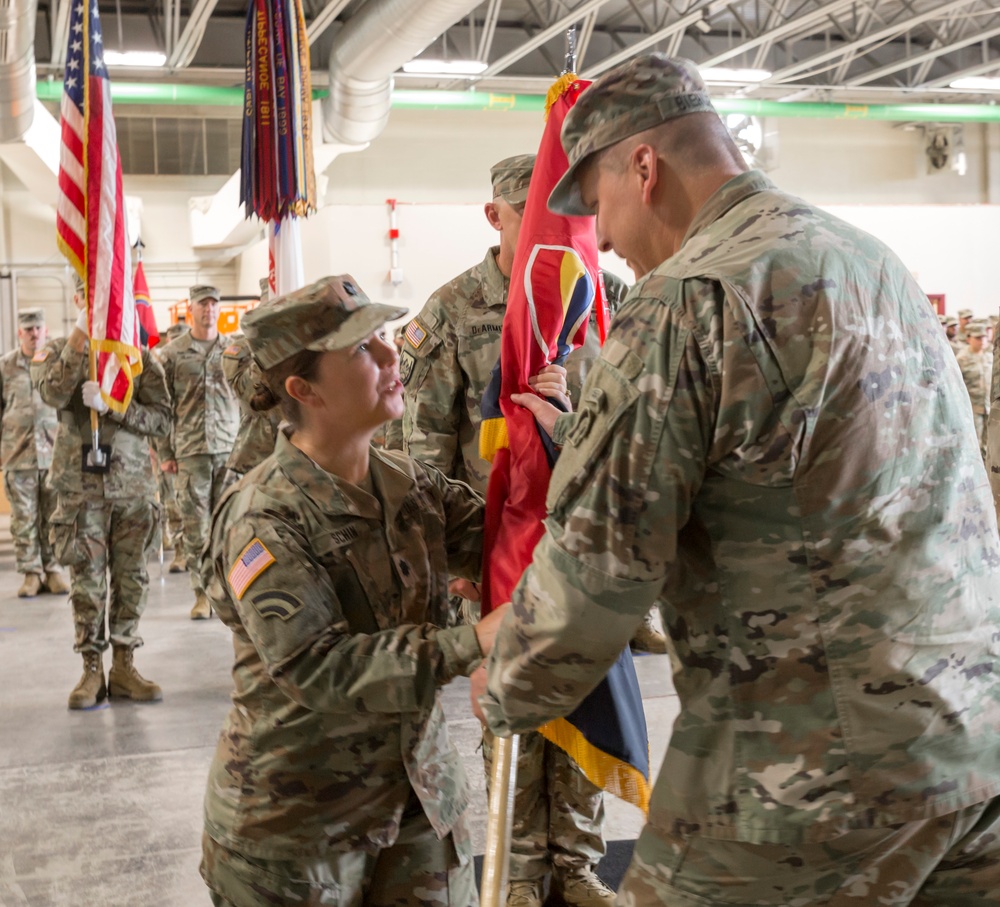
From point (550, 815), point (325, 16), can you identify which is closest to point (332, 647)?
point (550, 815)

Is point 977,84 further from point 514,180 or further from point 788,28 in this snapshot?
point 514,180

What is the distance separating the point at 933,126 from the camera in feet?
56.3

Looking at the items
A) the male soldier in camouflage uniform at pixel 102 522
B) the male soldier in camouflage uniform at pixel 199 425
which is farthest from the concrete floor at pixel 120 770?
the male soldier in camouflage uniform at pixel 199 425

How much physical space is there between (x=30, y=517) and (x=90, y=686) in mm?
3466

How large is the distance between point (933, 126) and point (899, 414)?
17680 millimetres

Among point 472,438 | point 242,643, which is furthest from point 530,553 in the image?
point 472,438

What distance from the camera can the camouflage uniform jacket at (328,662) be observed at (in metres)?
1.67

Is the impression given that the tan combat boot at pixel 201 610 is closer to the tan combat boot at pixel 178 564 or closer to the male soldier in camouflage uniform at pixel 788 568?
the tan combat boot at pixel 178 564

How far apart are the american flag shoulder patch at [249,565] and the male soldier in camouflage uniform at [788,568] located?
18.4 inches

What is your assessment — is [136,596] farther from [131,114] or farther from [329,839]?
[131,114]

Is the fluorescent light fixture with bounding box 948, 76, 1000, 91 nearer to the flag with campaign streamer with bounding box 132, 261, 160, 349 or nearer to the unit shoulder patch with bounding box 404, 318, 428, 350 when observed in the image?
the flag with campaign streamer with bounding box 132, 261, 160, 349

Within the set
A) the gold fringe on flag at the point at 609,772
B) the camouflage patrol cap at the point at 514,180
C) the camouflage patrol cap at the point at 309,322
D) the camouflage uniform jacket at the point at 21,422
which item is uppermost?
the camouflage patrol cap at the point at 514,180

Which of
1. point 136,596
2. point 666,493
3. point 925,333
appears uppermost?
point 925,333

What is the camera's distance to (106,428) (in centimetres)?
526
